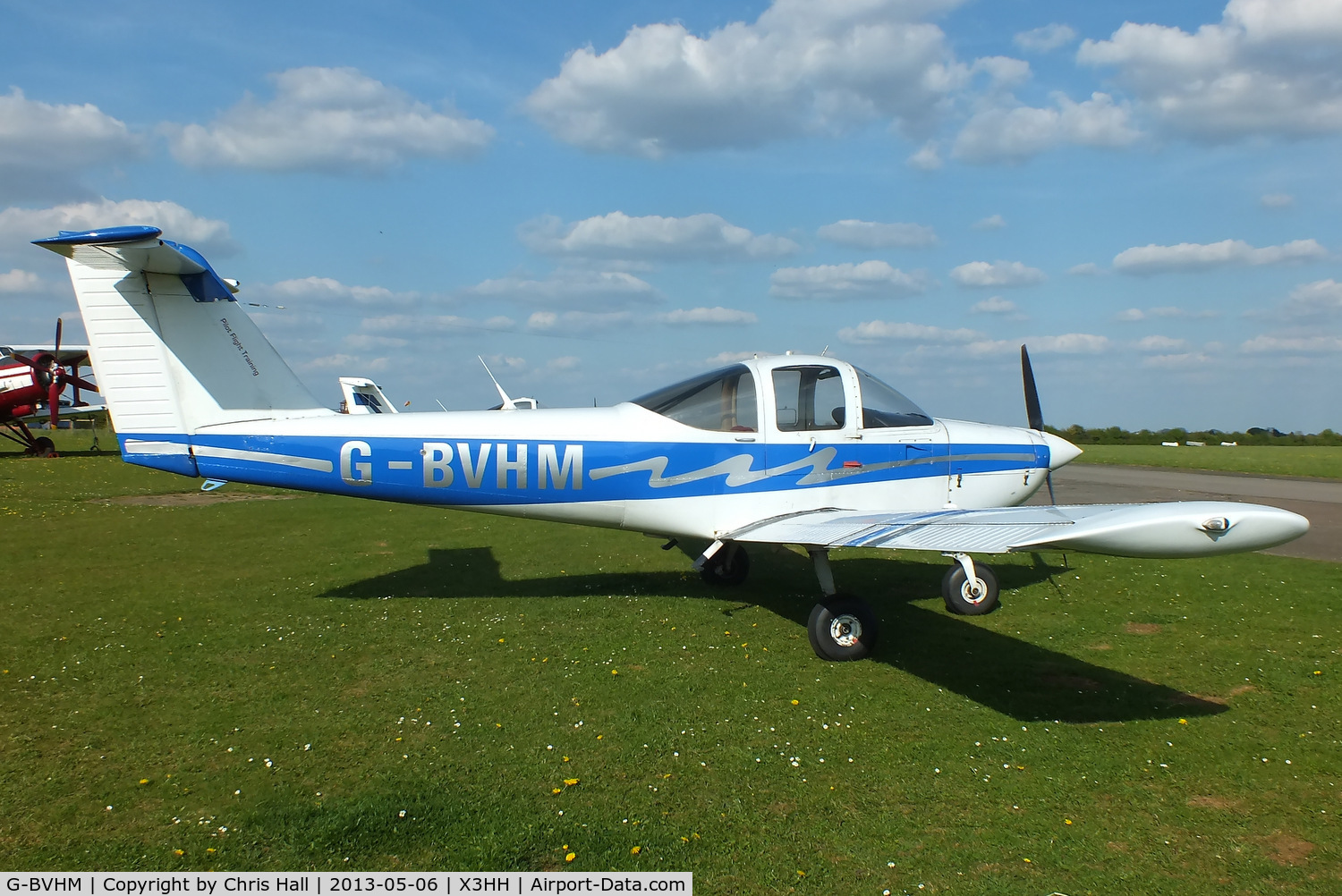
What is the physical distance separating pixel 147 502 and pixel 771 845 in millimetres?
16625

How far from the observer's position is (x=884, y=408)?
755 cm

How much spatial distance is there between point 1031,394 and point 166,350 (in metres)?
9.08

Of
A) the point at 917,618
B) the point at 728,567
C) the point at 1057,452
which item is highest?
the point at 1057,452

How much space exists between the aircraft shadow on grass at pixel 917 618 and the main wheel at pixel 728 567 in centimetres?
15

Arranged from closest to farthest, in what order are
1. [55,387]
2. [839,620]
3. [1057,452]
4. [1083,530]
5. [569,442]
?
→ [1083,530]
[839,620]
[569,442]
[1057,452]
[55,387]

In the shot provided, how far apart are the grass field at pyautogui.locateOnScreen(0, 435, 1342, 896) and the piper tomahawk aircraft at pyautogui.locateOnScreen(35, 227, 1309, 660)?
3.50ft

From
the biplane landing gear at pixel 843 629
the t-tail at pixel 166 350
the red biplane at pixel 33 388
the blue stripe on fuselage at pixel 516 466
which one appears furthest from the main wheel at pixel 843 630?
the red biplane at pixel 33 388

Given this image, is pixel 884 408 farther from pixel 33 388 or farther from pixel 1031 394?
pixel 33 388

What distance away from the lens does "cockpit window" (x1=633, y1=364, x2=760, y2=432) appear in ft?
23.4

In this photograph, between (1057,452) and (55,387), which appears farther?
(55,387)

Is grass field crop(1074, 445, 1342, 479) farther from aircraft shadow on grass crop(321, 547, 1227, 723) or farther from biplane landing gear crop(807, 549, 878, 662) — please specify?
biplane landing gear crop(807, 549, 878, 662)

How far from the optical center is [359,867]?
3332mm

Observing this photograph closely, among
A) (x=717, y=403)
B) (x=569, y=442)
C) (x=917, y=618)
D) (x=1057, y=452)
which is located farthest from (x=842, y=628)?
(x=1057, y=452)
